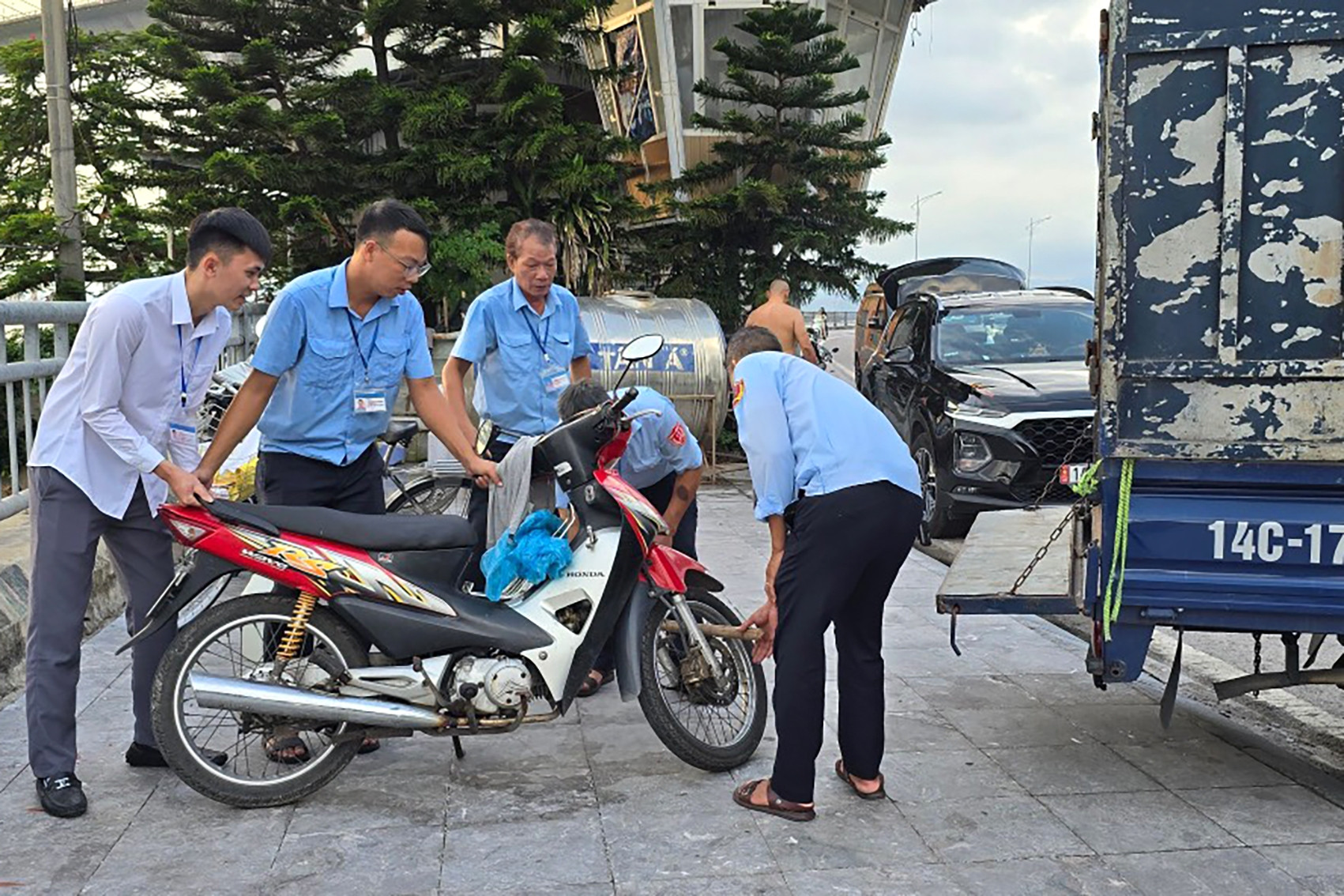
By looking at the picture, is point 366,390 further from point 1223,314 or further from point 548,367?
point 1223,314

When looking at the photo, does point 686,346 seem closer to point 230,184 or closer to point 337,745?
point 230,184

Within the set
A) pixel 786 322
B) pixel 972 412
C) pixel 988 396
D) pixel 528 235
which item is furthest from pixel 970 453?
pixel 528 235

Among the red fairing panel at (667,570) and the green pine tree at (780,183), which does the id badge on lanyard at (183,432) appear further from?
the green pine tree at (780,183)

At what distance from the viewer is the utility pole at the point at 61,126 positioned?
16.1 m

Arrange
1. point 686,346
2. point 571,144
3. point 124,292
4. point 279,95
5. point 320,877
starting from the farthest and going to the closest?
point 279,95 < point 571,144 < point 686,346 < point 124,292 < point 320,877

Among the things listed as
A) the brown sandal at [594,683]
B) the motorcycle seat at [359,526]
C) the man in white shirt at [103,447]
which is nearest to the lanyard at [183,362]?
the man in white shirt at [103,447]

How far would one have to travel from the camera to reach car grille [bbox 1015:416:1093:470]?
8.48 m

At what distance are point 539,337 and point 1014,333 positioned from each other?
5.64m

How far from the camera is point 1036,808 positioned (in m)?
4.04

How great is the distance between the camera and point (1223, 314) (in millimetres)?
3803

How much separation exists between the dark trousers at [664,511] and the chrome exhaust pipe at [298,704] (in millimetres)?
1212

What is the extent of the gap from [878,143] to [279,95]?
8.81 meters

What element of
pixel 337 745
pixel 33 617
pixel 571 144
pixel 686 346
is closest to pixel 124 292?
pixel 33 617

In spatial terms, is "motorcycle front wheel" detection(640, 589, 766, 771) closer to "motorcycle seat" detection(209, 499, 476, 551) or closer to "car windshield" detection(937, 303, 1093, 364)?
"motorcycle seat" detection(209, 499, 476, 551)
